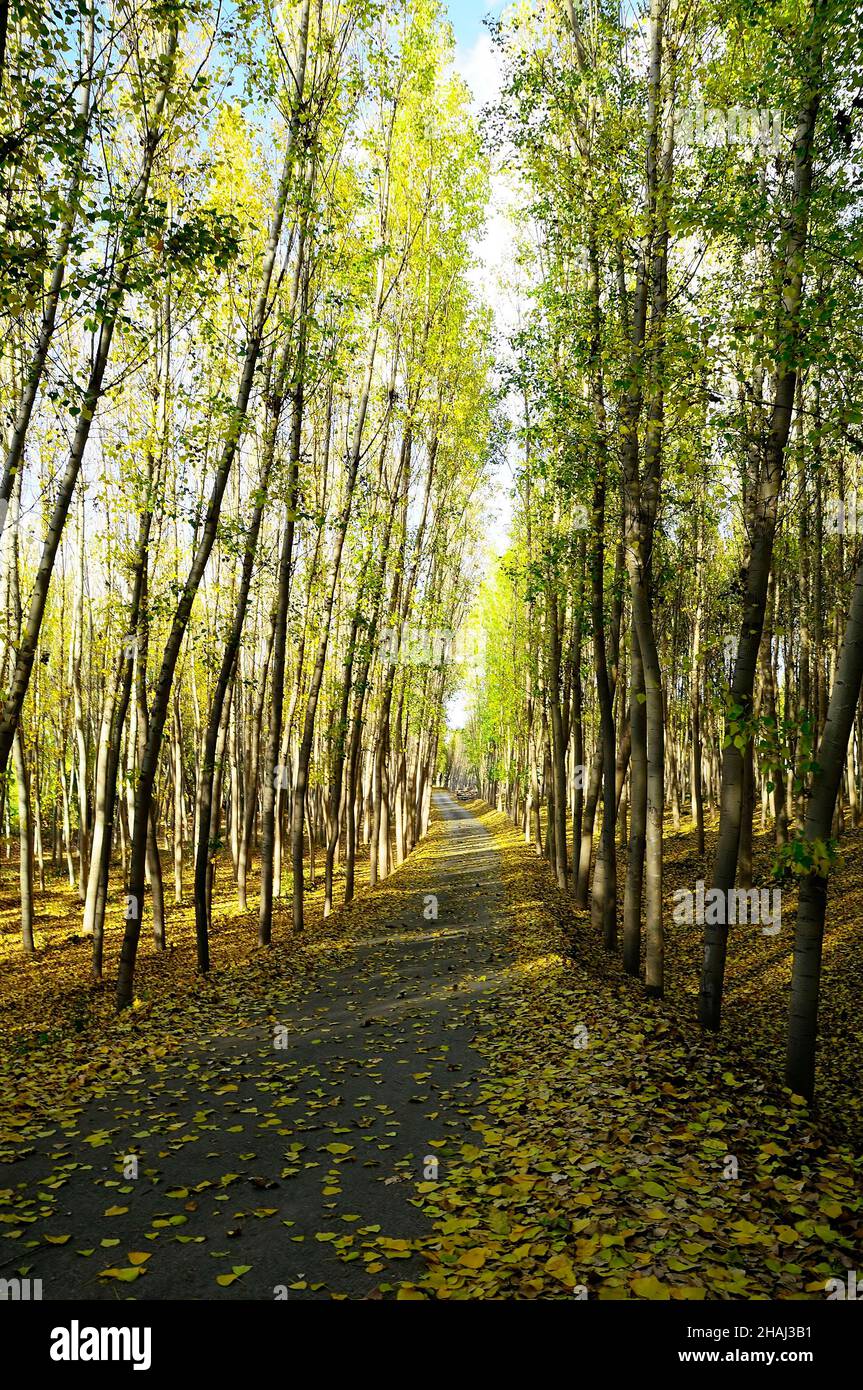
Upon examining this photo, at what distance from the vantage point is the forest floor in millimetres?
3857

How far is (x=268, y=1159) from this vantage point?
532 cm

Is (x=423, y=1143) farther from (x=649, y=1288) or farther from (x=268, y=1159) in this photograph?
(x=649, y=1288)

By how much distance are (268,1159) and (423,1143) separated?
1.11m

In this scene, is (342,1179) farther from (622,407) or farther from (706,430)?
(622,407)

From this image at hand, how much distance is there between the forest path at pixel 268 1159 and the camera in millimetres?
3982

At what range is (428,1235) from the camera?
4215 millimetres

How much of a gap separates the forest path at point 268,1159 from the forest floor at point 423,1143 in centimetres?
2

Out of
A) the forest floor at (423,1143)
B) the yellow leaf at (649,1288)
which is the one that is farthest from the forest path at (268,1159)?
the yellow leaf at (649,1288)

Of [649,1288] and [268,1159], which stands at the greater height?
[649,1288]

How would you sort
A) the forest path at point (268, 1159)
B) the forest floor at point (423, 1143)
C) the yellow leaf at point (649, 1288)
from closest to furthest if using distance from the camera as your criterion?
1. the yellow leaf at point (649, 1288)
2. the forest floor at point (423, 1143)
3. the forest path at point (268, 1159)

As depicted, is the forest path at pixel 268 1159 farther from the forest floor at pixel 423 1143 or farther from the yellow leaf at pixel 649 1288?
the yellow leaf at pixel 649 1288

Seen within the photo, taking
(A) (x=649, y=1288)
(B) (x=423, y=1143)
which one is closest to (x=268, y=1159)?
(B) (x=423, y=1143)
